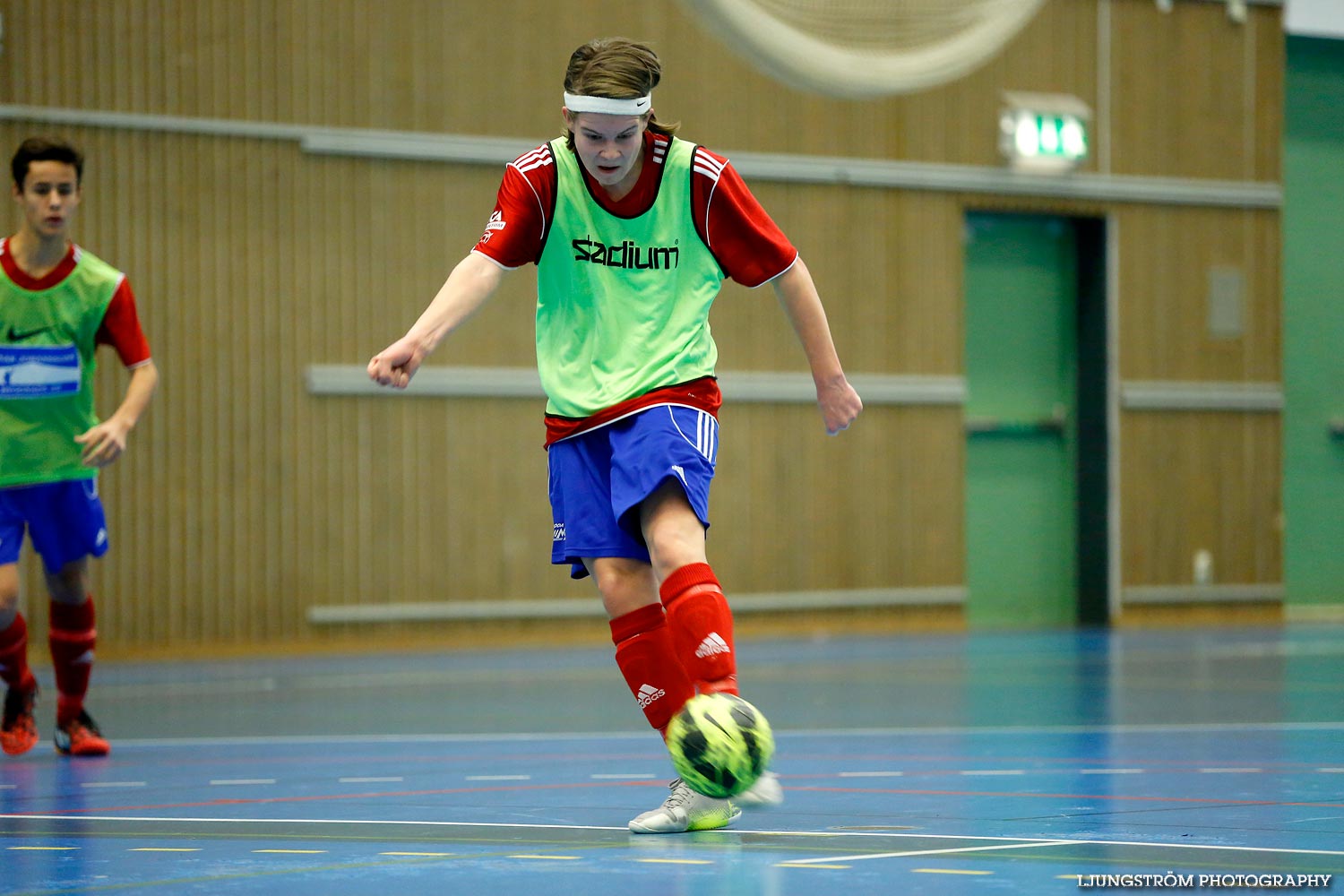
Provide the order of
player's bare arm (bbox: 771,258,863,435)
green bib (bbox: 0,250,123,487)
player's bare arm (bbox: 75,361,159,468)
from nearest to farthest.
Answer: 1. player's bare arm (bbox: 771,258,863,435)
2. player's bare arm (bbox: 75,361,159,468)
3. green bib (bbox: 0,250,123,487)

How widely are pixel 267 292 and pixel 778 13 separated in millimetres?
8267

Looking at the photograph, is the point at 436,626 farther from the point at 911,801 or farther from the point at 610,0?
the point at 911,801

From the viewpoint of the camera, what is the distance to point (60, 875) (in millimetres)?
3156

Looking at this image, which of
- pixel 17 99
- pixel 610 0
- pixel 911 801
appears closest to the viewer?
pixel 911 801

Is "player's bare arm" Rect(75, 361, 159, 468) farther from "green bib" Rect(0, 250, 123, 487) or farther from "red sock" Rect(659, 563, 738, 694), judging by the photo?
"red sock" Rect(659, 563, 738, 694)

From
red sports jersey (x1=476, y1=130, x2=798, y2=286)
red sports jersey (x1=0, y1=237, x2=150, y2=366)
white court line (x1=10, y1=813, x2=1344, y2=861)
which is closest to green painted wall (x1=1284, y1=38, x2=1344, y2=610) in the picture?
red sports jersey (x1=0, y1=237, x2=150, y2=366)

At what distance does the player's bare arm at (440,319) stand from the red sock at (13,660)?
3.07 meters

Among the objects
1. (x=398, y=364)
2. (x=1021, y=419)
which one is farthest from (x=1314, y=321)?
(x=398, y=364)

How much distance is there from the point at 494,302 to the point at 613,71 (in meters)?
10.4

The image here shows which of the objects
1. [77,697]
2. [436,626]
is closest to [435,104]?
[436,626]

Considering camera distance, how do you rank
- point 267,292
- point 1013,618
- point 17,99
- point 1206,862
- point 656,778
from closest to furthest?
1. point 1206,862
2. point 656,778
3. point 17,99
4. point 267,292
5. point 1013,618

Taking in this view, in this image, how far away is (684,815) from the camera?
145 inches

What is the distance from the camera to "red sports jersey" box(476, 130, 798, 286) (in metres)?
3.85

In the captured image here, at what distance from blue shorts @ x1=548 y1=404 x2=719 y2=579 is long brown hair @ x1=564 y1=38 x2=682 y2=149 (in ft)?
2.21
